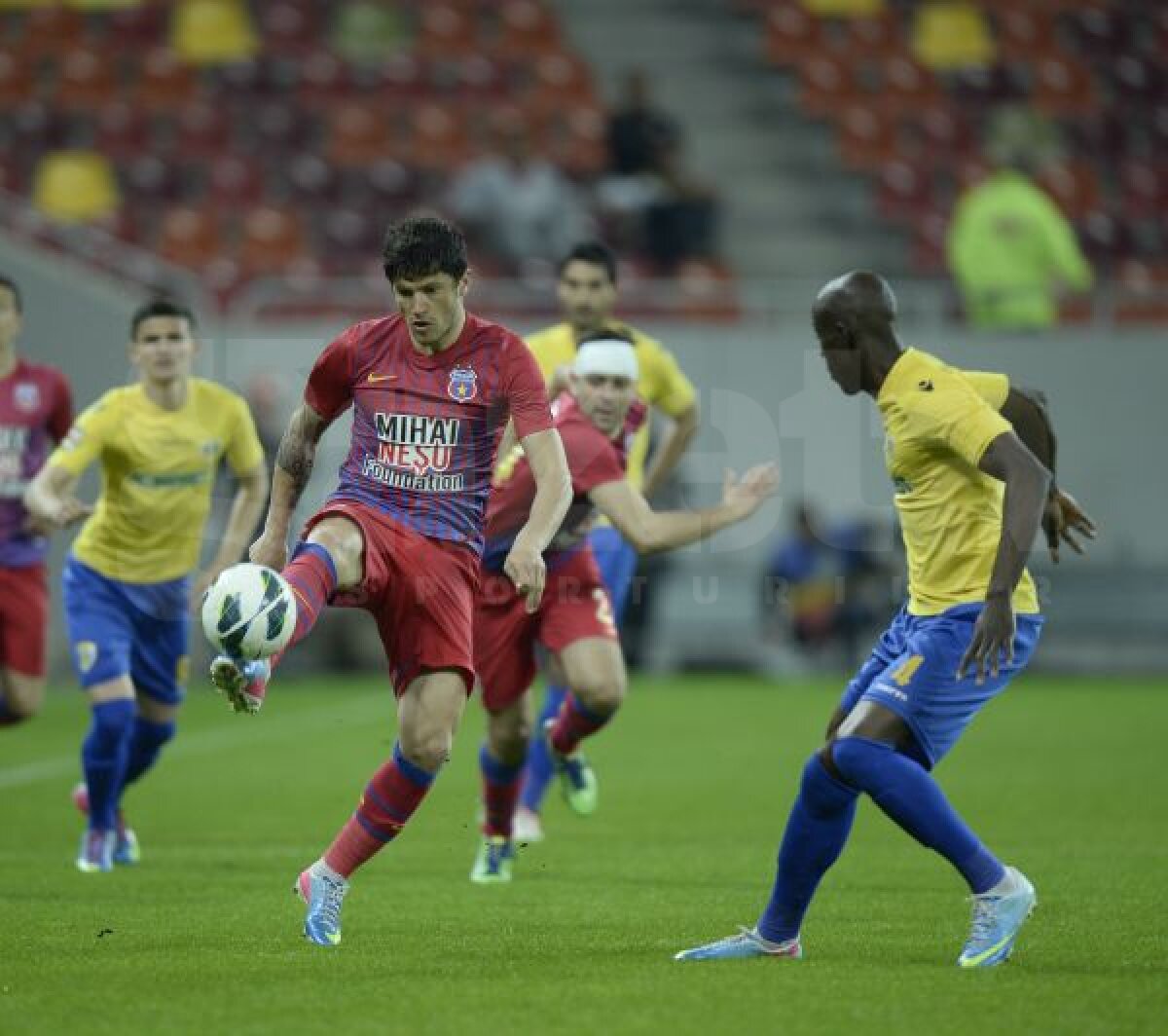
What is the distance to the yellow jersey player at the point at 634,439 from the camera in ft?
36.3

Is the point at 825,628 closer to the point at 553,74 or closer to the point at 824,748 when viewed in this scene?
the point at 553,74

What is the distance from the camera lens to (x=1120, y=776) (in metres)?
13.8

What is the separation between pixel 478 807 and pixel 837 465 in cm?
1095

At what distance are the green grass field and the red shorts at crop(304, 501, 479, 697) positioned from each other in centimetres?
98

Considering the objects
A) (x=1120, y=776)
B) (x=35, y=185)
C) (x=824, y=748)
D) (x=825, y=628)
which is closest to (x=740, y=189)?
(x=825, y=628)

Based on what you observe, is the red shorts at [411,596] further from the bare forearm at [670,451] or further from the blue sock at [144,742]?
the bare forearm at [670,451]

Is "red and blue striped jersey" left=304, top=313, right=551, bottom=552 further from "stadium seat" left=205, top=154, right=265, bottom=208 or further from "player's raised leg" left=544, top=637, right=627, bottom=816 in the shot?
"stadium seat" left=205, top=154, right=265, bottom=208

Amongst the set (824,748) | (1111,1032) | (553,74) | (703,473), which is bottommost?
(1111,1032)

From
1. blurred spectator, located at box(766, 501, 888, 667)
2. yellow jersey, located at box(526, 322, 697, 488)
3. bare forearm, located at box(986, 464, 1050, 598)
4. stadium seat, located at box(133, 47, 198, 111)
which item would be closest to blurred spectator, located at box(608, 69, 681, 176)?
blurred spectator, located at box(766, 501, 888, 667)

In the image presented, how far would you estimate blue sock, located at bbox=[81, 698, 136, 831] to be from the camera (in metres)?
9.73

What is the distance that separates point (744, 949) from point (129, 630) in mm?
4264

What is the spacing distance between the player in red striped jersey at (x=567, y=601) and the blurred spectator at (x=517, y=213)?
1242 centimetres

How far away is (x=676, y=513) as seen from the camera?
8.85 metres

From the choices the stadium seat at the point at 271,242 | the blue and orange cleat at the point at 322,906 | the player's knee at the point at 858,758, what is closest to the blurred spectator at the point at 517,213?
the stadium seat at the point at 271,242
